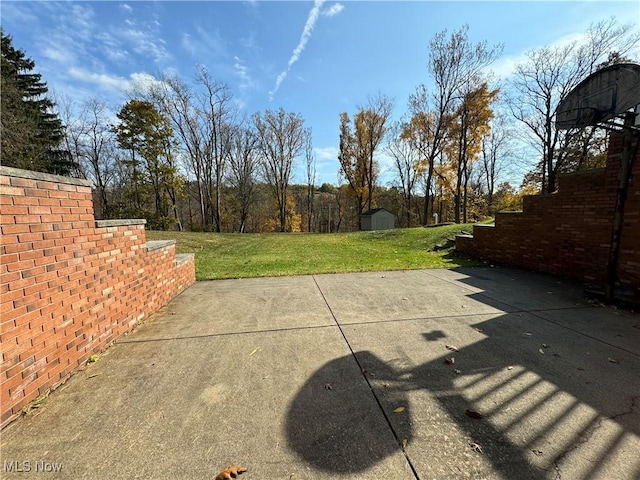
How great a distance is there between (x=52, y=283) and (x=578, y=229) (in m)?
7.95

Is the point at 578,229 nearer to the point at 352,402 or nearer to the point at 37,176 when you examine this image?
the point at 352,402

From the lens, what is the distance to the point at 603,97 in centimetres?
414

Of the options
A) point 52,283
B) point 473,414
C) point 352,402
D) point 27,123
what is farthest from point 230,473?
point 27,123

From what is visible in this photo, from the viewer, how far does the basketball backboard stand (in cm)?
383

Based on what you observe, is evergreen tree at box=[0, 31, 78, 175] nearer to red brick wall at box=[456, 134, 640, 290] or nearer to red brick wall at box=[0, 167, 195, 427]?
red brick wall at box=[0, 167, 195, 427]

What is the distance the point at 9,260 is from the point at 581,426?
4.03 metres

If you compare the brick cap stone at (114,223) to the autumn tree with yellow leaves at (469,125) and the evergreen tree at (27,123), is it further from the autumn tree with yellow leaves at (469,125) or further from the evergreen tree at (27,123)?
the autumn tree with yellow leaves at (469,125)

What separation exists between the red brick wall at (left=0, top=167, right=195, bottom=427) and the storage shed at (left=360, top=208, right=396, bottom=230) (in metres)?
27.2

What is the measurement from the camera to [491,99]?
20266mm

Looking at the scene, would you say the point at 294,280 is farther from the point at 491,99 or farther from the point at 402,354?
the point at 491,99

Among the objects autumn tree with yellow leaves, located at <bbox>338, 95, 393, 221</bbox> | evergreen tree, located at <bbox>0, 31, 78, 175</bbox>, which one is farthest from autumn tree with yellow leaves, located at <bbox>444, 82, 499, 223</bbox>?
evergreen tree, located at <bbox>0, 31, 78, 175</bbox>

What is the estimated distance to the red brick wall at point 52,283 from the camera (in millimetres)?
1863

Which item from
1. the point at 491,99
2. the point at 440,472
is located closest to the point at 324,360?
the point at 440,472

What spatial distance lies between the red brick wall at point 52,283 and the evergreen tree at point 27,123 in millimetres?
15948
